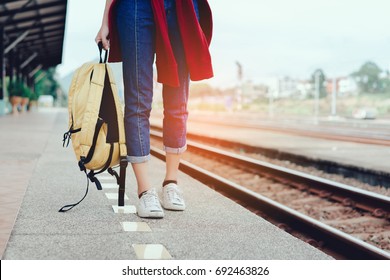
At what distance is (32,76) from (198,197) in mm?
34841

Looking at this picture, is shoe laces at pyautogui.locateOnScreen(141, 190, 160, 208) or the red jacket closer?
the red jacket

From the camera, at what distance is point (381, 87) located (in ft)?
193

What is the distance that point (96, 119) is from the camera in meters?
2.74

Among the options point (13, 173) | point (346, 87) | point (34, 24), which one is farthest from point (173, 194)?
point (346, 87)

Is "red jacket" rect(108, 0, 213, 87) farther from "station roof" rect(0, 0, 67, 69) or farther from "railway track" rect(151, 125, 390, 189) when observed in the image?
"station roof" rect(0, 0, 67, 69)

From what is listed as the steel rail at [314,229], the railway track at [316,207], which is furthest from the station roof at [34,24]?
the steel rail at [314,229]

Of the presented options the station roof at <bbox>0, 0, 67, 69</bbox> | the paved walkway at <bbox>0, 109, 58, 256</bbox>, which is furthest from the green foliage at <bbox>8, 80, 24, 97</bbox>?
the paved walkway at <bbox>0, 109, 58, 256</bbox>

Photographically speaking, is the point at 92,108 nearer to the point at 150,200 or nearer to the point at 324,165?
the point at 150,200

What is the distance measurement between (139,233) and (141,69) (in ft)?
2.57

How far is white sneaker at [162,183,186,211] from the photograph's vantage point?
302 centimetres

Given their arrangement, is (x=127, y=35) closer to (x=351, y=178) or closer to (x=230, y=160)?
(x=351, y=178)

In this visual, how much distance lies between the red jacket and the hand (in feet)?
0.09
